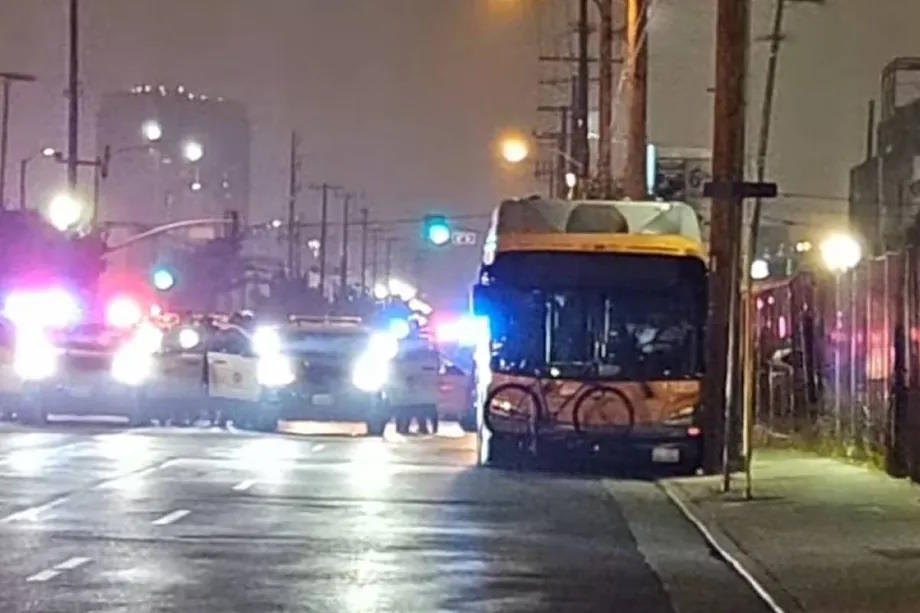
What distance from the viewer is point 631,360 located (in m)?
28.2

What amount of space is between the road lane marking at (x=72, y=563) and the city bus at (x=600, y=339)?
1181 centimetres

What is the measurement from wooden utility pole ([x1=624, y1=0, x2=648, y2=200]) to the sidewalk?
10.2 m

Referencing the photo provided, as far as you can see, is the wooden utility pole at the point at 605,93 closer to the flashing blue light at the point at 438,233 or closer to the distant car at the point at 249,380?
the flashing blue light at the point at 438,233

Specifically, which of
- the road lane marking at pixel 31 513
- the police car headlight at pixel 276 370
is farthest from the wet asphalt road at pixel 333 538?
the police car headlight at pixel 276 370

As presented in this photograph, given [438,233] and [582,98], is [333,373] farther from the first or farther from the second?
[582,98]

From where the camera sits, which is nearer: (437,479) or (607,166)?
(437,479)

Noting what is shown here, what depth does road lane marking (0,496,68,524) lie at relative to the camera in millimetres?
19969

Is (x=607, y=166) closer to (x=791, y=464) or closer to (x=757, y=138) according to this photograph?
(x=757, y=138)

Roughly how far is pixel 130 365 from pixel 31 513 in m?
18.4

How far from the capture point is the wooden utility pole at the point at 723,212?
27.8 meters

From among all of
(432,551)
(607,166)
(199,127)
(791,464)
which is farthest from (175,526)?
(199,127)

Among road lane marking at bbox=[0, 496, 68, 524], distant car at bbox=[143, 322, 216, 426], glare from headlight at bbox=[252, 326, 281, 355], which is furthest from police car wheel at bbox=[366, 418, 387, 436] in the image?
road lane marking at bbox=[0, 496, 68, 524]

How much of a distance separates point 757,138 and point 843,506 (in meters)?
28.8

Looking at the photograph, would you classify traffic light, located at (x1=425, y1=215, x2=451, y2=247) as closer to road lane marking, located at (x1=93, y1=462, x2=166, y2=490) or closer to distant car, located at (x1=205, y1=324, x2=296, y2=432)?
distant car, located at (x1=205, y1=324, x2=296, y2=432)
